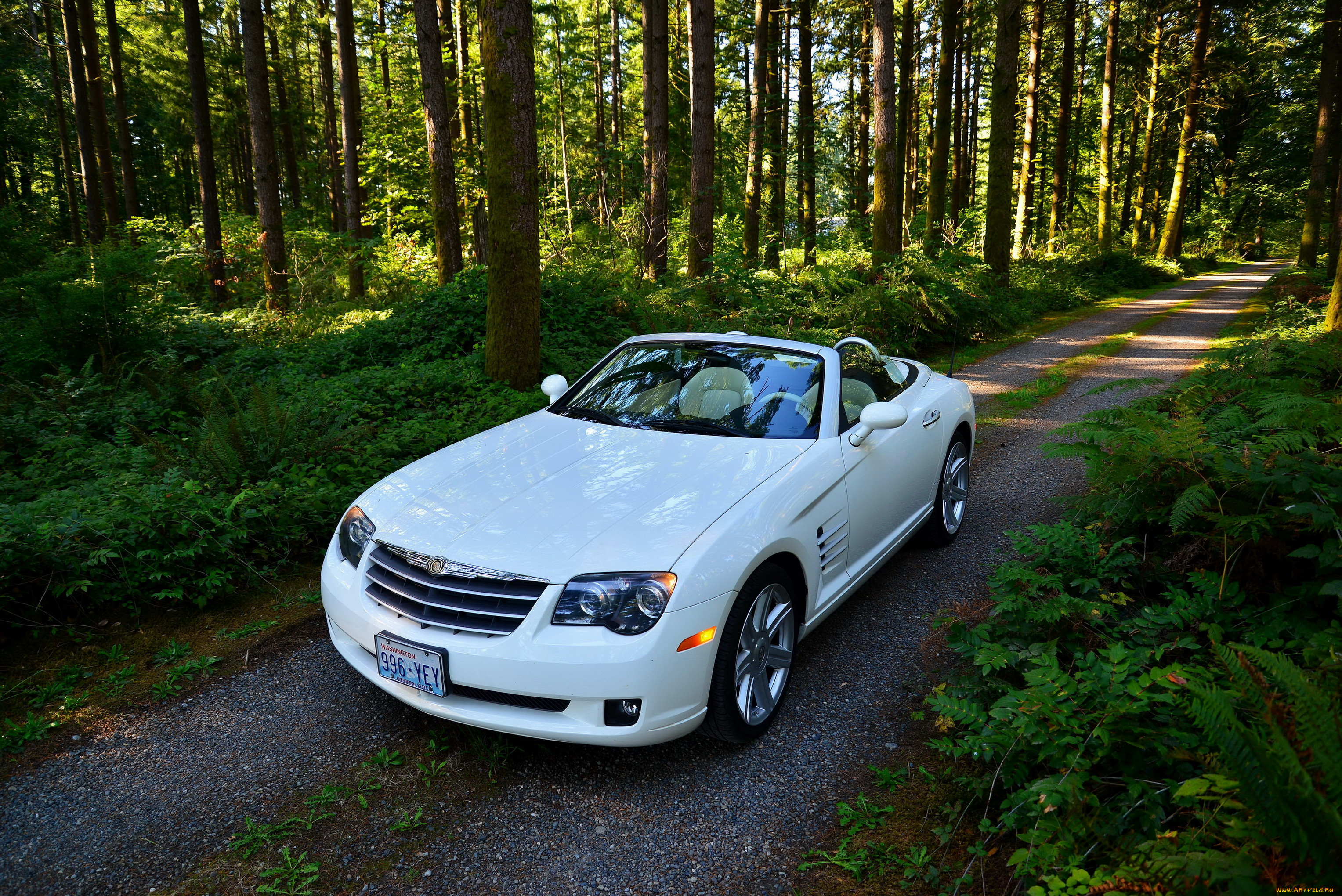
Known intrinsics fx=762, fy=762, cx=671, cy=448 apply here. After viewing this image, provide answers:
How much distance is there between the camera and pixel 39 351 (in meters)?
7.25

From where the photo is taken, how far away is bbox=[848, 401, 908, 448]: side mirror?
12.5 ft

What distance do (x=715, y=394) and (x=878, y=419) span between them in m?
0.89

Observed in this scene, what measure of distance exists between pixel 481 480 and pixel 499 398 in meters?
3.84

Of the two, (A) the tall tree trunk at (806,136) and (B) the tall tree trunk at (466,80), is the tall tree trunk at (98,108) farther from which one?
(A) the tall tree trunk at (806,136)

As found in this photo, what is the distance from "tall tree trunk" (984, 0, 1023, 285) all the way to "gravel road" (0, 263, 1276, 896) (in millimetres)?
14811

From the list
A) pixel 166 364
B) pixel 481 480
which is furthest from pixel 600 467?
pixel 166 364

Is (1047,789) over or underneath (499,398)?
underneath

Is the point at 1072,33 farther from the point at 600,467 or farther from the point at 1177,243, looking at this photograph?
the point at 600,467

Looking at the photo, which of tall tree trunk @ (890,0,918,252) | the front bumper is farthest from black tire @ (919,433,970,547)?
tall tree trunk @ (890,0,918,252)

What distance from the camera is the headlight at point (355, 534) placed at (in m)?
3.32

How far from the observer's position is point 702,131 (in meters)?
13.9

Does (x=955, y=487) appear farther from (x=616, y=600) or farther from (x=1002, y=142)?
A: (x=1002, y=142)

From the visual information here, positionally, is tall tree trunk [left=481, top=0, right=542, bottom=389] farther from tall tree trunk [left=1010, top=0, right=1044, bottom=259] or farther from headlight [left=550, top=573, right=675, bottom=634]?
tall tree trunk [left=1010, top=0, right=1044, bottom=259]

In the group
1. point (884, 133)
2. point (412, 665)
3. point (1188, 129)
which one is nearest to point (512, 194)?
point (412, 665)
